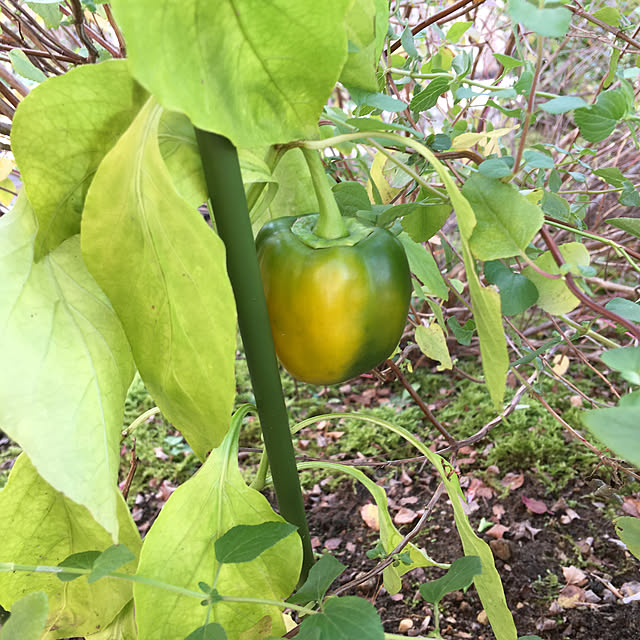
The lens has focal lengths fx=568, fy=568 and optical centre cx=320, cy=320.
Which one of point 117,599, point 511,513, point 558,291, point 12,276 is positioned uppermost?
point 12,276

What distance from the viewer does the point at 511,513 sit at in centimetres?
A: 94

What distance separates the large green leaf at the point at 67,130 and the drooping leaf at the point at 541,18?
17 cm

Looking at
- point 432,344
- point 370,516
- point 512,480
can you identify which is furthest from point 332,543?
point 432,344

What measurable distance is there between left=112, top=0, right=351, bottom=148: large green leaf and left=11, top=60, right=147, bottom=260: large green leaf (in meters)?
0.06

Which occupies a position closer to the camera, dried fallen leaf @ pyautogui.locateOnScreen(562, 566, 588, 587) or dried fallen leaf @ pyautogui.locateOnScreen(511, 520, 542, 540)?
dried fallen leaf @ pyautogui.locateOnScreen(562, 566, 588, 587)

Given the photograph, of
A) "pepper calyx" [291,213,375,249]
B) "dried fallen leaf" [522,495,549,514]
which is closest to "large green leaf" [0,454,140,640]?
"pepper calyx" [291,213,375,249]

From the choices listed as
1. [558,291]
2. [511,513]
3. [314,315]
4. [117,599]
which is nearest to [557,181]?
[558,291]

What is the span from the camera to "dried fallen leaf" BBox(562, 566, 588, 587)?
78 cm

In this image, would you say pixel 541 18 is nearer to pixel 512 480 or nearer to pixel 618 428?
pixel 618 428

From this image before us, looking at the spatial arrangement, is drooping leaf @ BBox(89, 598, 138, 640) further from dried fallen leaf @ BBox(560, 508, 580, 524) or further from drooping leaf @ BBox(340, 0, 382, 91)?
dried fallen leaf @ BBox(560, 508, 580, 524)

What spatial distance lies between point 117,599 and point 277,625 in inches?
5.3

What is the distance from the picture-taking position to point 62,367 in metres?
0.28

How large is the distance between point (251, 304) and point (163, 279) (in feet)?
0.21

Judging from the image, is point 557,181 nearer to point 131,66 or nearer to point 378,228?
point 378,228
